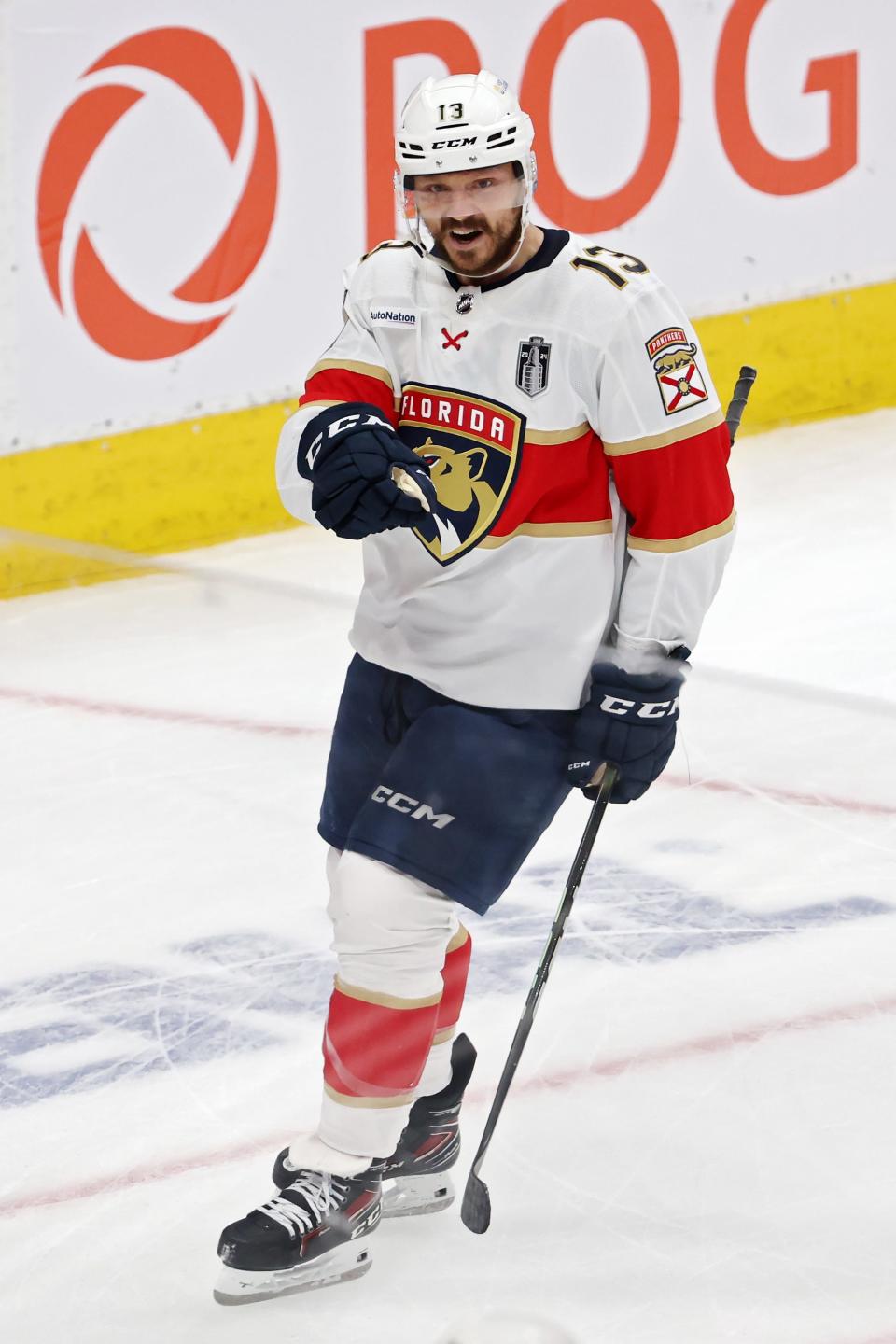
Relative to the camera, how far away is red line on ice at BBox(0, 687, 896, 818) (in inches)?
131

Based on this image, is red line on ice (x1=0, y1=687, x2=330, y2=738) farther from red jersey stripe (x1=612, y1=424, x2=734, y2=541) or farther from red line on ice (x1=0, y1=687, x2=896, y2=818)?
red jersey stripe (x1=612, y1=424, x2=734, y2=541)

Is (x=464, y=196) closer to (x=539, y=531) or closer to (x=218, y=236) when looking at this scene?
(x=539, y=531)

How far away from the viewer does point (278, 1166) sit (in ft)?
7.41

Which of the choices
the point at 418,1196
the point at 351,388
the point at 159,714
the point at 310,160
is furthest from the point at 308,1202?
the point at 310,160

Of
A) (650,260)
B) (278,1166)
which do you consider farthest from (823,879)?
(650,260)

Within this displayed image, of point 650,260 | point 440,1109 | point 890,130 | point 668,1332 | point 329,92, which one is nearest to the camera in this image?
point 668,1332

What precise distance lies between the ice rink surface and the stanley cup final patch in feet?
2.70

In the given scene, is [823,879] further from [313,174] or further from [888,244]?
[888,244]

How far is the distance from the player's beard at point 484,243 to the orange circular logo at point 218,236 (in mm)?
2649

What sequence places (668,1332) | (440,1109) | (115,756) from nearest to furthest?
(668,1332) → (440,1109) → (115,756)

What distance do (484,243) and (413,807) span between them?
555 mm

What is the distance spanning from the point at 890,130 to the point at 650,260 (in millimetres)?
1018

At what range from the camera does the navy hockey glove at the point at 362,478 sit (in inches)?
79.3

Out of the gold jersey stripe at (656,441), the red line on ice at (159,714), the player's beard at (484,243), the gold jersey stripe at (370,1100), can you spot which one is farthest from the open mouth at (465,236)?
the red line on ice at (159,714)
